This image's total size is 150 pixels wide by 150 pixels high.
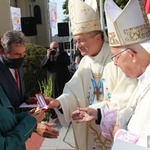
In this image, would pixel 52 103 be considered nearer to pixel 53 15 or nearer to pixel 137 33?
pixel 137 33

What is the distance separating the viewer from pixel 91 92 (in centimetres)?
270

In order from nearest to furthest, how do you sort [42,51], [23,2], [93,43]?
1. [93,43]
2. [42,51]
3. [23,2]

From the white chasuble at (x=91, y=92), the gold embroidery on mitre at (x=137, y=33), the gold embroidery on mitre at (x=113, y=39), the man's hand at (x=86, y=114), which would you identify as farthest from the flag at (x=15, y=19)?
the gold embroidery on mitre at (x=137, y=33)

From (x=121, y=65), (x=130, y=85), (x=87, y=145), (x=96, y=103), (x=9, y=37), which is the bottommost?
(x=87, y=145)

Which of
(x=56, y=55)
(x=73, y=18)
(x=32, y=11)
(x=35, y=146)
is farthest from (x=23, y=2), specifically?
(x=73, y=18)

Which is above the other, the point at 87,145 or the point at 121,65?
the point at 121,65

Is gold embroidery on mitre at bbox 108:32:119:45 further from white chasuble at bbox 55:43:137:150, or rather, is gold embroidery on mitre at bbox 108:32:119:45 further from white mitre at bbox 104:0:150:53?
white chasuble at bbox 55:43:137:150

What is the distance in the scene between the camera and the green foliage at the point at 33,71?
756cm

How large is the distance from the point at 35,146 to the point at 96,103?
253 centimetres

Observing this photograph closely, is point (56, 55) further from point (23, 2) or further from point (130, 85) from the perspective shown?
point (23, 2)

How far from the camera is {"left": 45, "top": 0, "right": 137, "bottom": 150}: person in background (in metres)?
2.56

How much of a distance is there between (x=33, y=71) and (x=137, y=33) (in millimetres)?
6166

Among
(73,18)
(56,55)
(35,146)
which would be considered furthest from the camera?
(56,55)

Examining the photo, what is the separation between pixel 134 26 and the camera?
178cm
